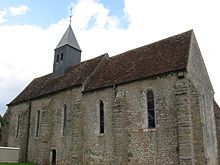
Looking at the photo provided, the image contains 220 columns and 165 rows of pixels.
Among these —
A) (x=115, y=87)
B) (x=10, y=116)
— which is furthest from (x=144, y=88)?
(x=10, y=116)

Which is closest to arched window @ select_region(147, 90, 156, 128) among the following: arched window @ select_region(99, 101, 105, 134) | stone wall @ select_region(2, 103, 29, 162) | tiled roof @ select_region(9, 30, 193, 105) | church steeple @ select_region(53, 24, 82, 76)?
tiled roof @ select_region(9, 30, 193, 105)

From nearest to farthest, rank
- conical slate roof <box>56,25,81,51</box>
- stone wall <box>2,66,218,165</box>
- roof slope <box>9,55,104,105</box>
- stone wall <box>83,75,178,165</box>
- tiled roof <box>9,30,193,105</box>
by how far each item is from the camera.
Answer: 1. stone wall <box>2,66,218,165</box>
2. stone wall <box>83,75,178,165</box>
3. tiled roof <box>9,30,193,105</box>
4. roof slope <box>9,55,104,105</box>
5. conical slate roof <box>56,25,81,51</box>

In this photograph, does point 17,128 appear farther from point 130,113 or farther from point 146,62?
point 146,62

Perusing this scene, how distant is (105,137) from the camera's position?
21297 mm

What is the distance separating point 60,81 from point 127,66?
27.2 ft

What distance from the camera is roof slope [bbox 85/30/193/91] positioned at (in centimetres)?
1995

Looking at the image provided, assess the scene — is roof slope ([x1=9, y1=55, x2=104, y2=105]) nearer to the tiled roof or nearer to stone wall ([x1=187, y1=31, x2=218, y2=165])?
the tiled roof

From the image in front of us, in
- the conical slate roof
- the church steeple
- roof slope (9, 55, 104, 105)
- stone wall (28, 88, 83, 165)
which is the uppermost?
the conical slate roof

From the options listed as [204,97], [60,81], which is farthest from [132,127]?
[60,81]

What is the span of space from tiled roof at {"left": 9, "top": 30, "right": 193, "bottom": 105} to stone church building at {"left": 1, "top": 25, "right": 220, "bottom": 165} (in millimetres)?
86

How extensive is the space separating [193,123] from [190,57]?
492cm

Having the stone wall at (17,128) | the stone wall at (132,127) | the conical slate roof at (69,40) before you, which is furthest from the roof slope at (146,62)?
the stone wall at (17,128)

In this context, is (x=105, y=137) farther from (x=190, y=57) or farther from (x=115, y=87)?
(x=190, y=57)

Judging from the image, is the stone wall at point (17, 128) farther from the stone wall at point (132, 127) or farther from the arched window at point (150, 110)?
the arched window at point (150, 110)
